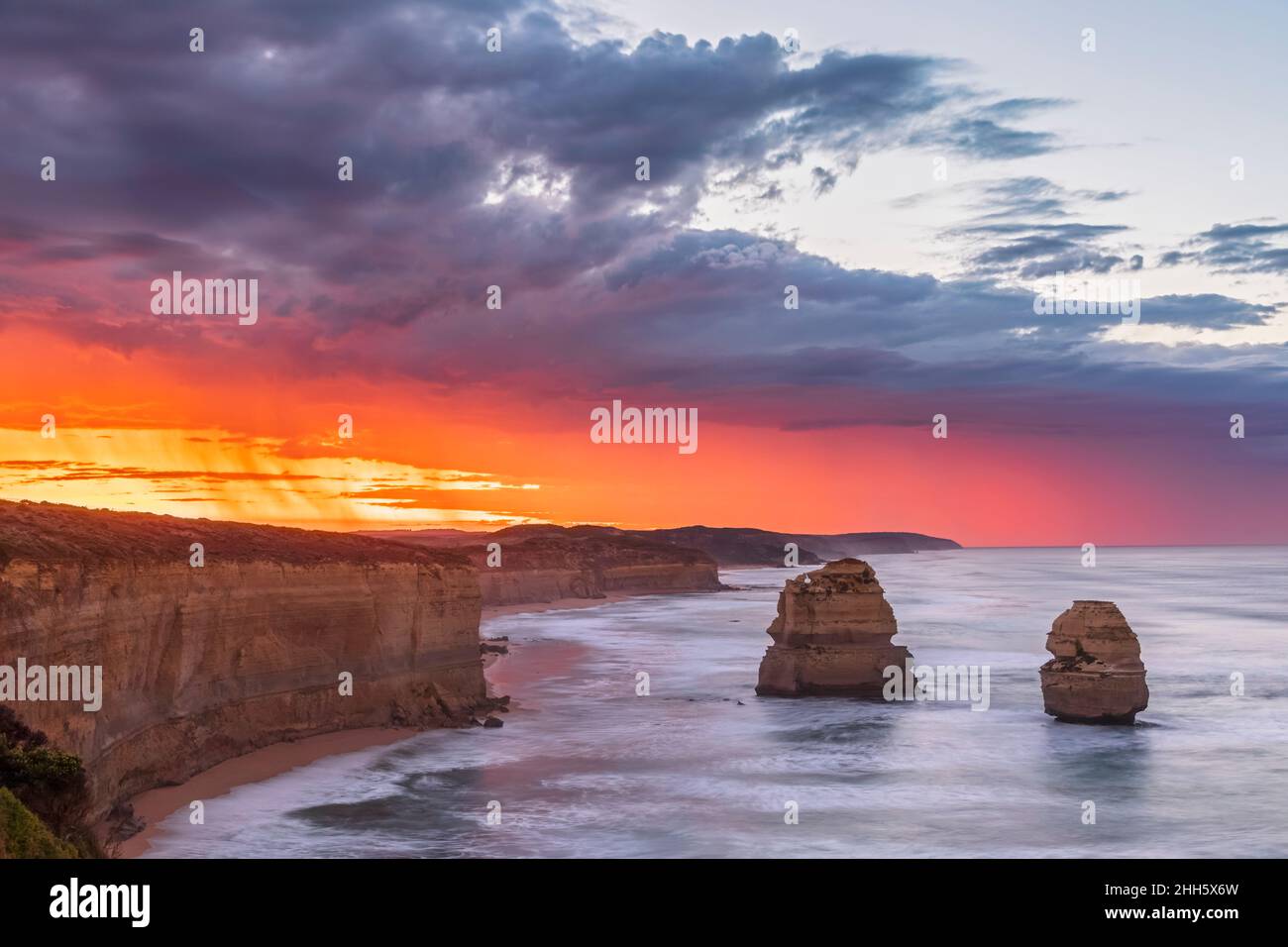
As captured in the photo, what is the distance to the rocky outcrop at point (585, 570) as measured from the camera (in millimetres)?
125875

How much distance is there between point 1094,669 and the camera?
40.7 m

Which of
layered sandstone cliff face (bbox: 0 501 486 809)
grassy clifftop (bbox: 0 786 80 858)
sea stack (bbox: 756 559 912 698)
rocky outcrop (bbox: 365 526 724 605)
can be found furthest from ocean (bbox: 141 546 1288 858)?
rocky outcrop (bbox: 365 526 724 605)

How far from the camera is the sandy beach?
26.3 meters

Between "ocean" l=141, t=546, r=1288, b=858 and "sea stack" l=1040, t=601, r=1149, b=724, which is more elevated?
"sea stack" l=1040, t=601, r=1149, b=724

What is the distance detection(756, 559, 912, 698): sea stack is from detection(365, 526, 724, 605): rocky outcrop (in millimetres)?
56604

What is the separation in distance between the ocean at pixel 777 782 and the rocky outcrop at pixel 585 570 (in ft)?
191

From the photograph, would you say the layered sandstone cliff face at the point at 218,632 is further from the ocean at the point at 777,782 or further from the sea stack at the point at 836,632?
the sea stack at the point at 836,632

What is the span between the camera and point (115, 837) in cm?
2412

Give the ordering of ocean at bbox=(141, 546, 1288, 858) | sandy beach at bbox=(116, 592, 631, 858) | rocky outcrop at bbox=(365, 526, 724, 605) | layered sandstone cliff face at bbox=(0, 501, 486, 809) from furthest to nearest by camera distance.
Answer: rocky outcrop at bbox=(365, 526, 724, 605)
ocean at bbox=(141, 546, 1288, 858)
sandy beach at bbox=(116, 592, 631, 858)
layered sandstone cliff face at bbox=(0, 501, 486, 809)

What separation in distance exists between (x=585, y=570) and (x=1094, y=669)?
344ft

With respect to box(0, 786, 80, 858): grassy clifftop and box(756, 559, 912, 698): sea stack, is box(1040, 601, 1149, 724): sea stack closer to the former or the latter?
box(756, 559, 912, 698): sea stack

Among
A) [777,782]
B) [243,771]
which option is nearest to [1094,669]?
[777,782]
